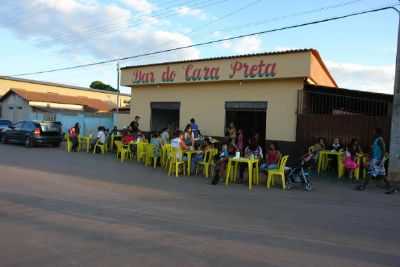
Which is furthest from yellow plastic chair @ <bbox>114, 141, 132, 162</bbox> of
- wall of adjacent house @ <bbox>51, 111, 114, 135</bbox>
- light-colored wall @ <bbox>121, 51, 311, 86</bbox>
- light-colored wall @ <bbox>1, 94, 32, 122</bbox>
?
light-colored wall @ <bbox>1, 94, 32, 122</bbox>

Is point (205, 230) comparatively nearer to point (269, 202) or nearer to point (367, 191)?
point (269, 202)

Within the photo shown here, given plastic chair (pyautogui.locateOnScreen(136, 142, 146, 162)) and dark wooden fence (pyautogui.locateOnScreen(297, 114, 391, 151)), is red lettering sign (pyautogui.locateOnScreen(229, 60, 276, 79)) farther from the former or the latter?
plastic chair (pyautogui.locateOnScreen(136, 142, 146, 162))

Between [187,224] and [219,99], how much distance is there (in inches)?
437

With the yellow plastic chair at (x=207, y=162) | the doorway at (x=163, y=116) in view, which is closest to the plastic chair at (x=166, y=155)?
the yellow plastic chair at (x=207, y=162)

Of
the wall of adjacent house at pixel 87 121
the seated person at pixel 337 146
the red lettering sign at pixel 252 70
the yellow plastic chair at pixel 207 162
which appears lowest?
the yellow plastic chair at pixel 207 162

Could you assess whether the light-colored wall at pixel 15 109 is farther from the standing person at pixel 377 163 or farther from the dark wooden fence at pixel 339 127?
the standing person at pixel 377 163

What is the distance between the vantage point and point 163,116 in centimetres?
2062

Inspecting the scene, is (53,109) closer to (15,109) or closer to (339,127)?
(15,109)

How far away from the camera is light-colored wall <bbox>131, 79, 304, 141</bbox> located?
14.6m

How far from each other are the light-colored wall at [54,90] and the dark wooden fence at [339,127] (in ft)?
115

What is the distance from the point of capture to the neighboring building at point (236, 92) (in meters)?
14.4

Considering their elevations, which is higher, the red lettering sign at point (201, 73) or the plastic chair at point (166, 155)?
the red lettering sign at point (201, 73)

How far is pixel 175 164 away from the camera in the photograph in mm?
12133

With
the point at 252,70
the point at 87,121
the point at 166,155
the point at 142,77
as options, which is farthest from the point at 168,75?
the point at 87,121
